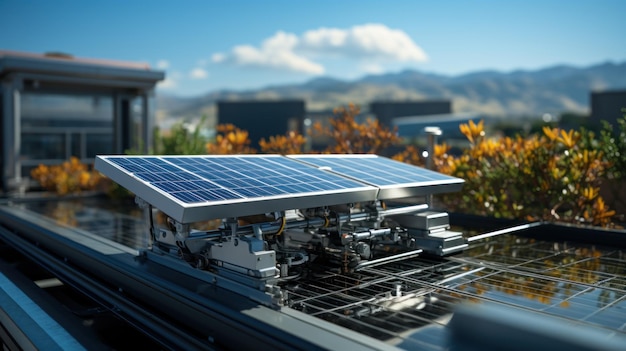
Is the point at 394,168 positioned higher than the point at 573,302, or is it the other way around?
the point at 394,168

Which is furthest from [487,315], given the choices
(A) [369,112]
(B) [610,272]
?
(A) [369,112]

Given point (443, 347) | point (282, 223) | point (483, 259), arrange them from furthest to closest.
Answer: point (483, 259) → point (282, 223) → point (443, 347)

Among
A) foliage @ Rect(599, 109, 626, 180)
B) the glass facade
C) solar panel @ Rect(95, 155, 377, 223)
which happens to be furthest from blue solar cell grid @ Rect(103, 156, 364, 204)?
the glass facade

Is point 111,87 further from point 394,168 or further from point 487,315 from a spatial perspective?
point 487,315

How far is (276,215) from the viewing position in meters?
4.88

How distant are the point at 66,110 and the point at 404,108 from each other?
45278mm

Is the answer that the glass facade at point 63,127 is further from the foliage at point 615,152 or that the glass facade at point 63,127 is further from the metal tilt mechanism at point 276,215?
the foliage at point 615,152

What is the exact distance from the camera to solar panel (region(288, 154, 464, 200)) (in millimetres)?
5630

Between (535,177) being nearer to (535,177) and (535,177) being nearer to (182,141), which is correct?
(535,177)

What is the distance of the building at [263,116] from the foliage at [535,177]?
4013 centimetres

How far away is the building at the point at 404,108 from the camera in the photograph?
58938 mm

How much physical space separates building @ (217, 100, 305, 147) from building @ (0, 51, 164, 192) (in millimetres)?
29020

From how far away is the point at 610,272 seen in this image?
562 centimetres

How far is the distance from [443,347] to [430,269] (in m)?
2.10
